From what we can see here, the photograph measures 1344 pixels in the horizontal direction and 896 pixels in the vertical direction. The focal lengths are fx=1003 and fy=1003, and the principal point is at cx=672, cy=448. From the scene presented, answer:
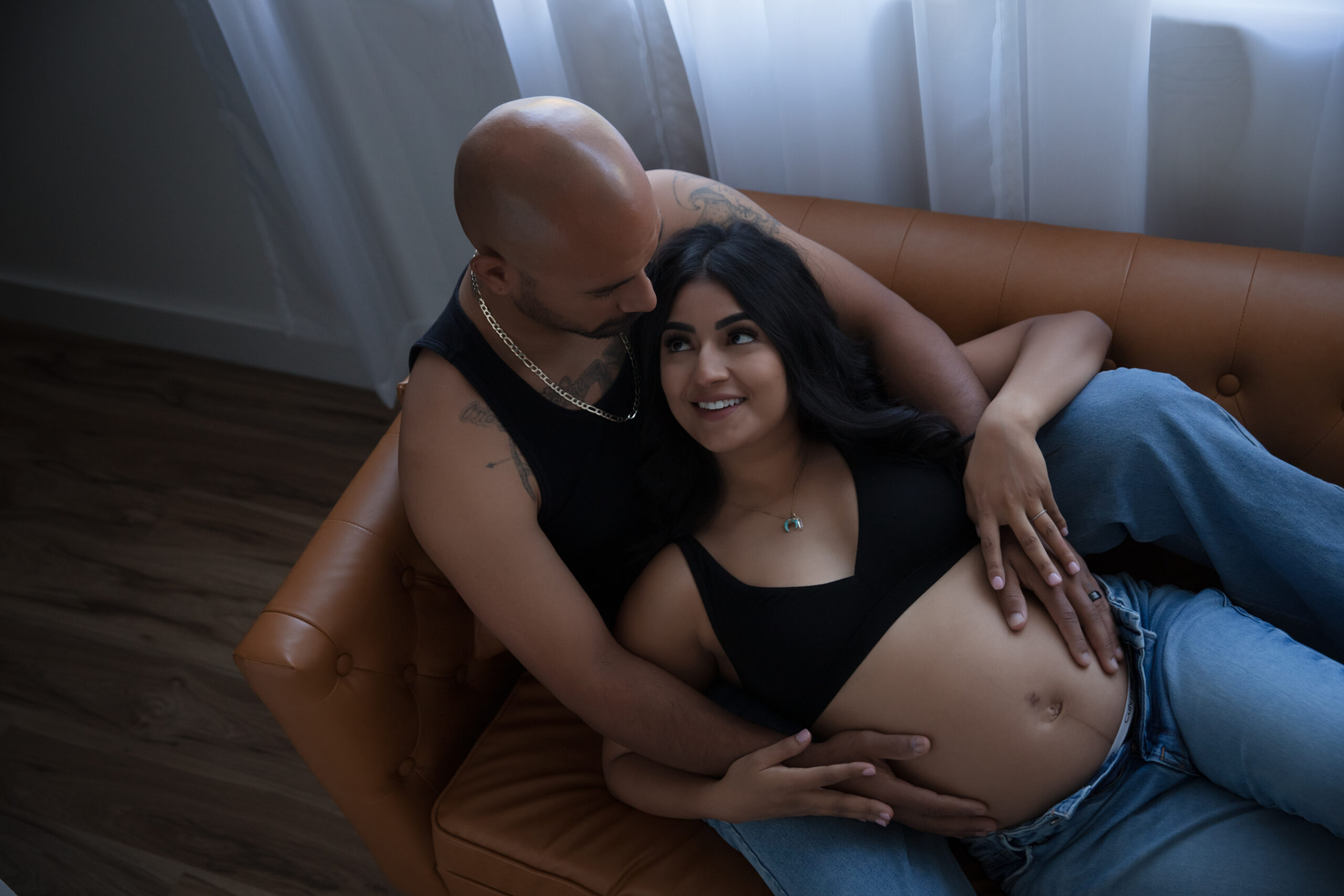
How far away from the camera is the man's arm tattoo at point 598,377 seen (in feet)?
4.81

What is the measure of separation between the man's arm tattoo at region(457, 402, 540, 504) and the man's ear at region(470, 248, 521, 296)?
0.58ft

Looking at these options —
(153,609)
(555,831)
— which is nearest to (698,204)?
(555,831)

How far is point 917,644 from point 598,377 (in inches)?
23.5

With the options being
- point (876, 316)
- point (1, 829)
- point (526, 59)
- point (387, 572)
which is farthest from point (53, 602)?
point (876, 316)

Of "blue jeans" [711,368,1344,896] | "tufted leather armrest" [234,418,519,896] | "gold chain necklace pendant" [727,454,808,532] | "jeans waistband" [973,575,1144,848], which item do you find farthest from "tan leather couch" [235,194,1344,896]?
"gold chain necklace pendant" [727,454,808,532]

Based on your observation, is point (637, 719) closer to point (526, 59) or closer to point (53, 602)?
point (526, 59)

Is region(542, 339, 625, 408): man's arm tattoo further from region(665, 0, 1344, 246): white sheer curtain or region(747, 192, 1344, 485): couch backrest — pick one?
region(665, 0, 1344, 246): white sheer curtain

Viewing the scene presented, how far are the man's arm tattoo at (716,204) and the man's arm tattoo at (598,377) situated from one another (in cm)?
25

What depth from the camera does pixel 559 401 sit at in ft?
4.80

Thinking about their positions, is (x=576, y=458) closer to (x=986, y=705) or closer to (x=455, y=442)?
(x=455, y=442)

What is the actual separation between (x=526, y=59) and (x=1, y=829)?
197 cm

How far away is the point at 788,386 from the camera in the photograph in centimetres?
144

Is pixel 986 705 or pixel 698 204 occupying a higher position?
pixel 698 204

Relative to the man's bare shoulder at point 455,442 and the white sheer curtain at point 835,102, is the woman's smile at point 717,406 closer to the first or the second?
the man's bare shoulder at point 455,442
